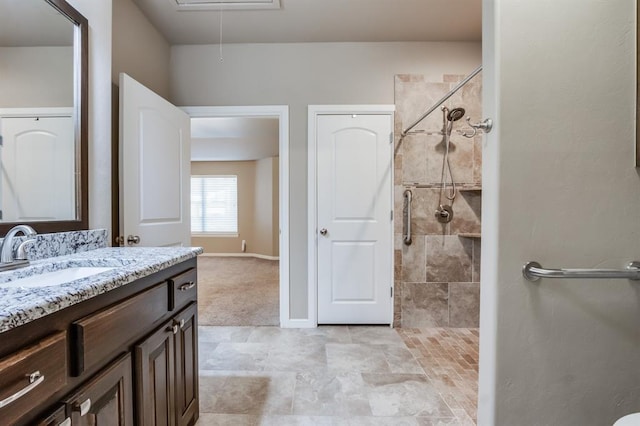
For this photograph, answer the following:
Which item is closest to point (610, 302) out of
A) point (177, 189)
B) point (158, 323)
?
point (158, 323)

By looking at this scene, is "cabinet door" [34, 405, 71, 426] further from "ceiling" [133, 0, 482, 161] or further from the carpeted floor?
"ceiling" [133, 0, 482, 161]

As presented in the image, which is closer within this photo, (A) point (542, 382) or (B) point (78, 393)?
(B) point (78, 393)

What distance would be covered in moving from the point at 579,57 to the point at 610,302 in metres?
0.93

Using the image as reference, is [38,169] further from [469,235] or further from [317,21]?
[469,235]

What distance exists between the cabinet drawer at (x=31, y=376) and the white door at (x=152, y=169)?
1294 mm

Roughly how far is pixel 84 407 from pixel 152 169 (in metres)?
1.64

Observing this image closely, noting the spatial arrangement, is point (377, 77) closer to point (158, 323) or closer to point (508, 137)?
point (508, 137)

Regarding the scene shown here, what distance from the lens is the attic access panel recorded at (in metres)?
2.18

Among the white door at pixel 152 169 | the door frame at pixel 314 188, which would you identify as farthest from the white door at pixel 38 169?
the door frame at pixel 314 188

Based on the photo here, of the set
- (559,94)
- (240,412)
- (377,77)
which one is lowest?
(240,412)

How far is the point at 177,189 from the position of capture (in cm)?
237

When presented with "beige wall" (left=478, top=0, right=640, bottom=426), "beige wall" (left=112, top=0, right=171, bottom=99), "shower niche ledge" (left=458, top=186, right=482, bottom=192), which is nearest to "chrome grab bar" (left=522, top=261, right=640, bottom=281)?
"beige wall" (left=478, top=0, right=640, bottom=426)

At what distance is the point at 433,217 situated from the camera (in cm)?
276

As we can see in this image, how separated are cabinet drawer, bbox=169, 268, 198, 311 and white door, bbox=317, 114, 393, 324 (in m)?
1.46
